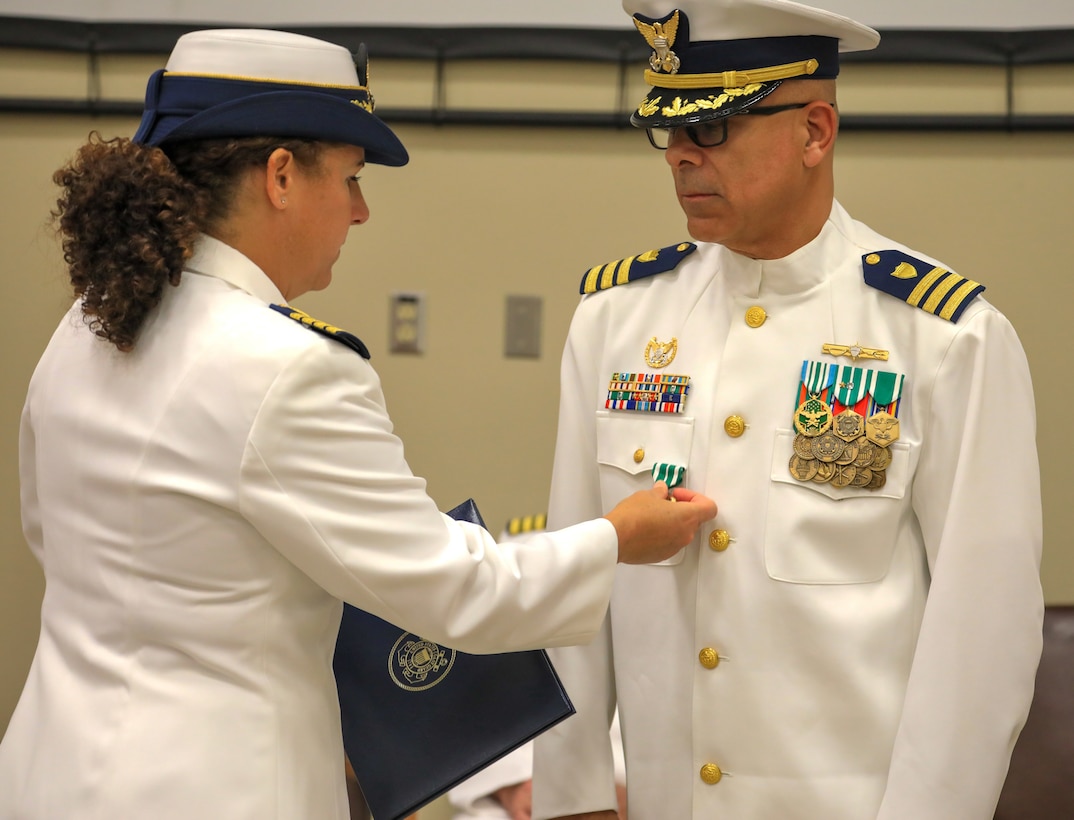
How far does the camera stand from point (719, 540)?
1.50 meters

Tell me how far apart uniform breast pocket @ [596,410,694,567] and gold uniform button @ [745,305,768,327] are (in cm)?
16

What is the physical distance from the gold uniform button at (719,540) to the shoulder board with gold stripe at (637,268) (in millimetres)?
410

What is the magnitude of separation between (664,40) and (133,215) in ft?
2.35

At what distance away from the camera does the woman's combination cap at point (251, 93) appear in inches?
51.3

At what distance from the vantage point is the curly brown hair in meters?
1.26

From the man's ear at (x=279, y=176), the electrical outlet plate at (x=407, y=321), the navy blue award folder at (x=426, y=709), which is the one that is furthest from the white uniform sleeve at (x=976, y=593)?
the electrical outlet plate at (x=407, y=321)

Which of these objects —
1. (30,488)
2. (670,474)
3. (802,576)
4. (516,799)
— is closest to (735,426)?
(670,474)

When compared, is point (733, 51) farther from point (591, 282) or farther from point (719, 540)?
point (719, 540)

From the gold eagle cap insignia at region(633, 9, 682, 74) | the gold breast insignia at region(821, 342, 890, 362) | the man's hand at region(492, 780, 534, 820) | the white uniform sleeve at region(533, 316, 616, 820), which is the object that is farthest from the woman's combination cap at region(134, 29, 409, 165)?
the man's hand at region(492, 780, 534, 820)

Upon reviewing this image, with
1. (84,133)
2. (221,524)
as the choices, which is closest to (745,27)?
(221,524)

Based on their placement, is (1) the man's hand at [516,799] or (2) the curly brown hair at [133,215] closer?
(2) the curly brown hair at [133,215]

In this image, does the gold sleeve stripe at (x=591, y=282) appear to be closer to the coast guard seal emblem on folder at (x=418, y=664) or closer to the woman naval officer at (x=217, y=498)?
the woman naval officer at (x=217, y=498)

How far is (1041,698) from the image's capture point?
7.79 ft

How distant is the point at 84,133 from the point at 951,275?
2498 mm
